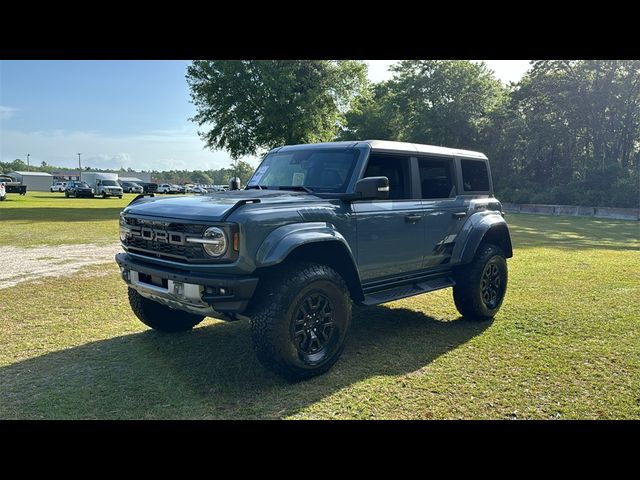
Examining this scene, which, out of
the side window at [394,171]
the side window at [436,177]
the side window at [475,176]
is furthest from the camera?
the side window at [475,176]

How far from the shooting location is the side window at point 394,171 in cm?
489

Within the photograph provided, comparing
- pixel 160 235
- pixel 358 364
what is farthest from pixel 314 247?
pixel 160 235

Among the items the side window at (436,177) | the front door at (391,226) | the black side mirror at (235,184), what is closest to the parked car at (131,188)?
the black side mirror at (235,184)

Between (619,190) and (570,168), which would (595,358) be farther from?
(570,168)

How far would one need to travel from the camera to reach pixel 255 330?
368cm

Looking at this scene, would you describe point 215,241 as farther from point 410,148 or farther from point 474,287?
point 474,287

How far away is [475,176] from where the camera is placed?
6188mm

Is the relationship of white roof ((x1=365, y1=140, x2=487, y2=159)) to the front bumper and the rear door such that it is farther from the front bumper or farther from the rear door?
the front bumper

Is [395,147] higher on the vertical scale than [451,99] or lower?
lower

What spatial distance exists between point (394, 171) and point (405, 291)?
1.35m

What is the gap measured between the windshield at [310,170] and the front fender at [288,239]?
73 centimetres

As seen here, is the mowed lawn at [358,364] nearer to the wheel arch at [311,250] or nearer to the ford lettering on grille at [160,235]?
the wheel arch at [311,250]
